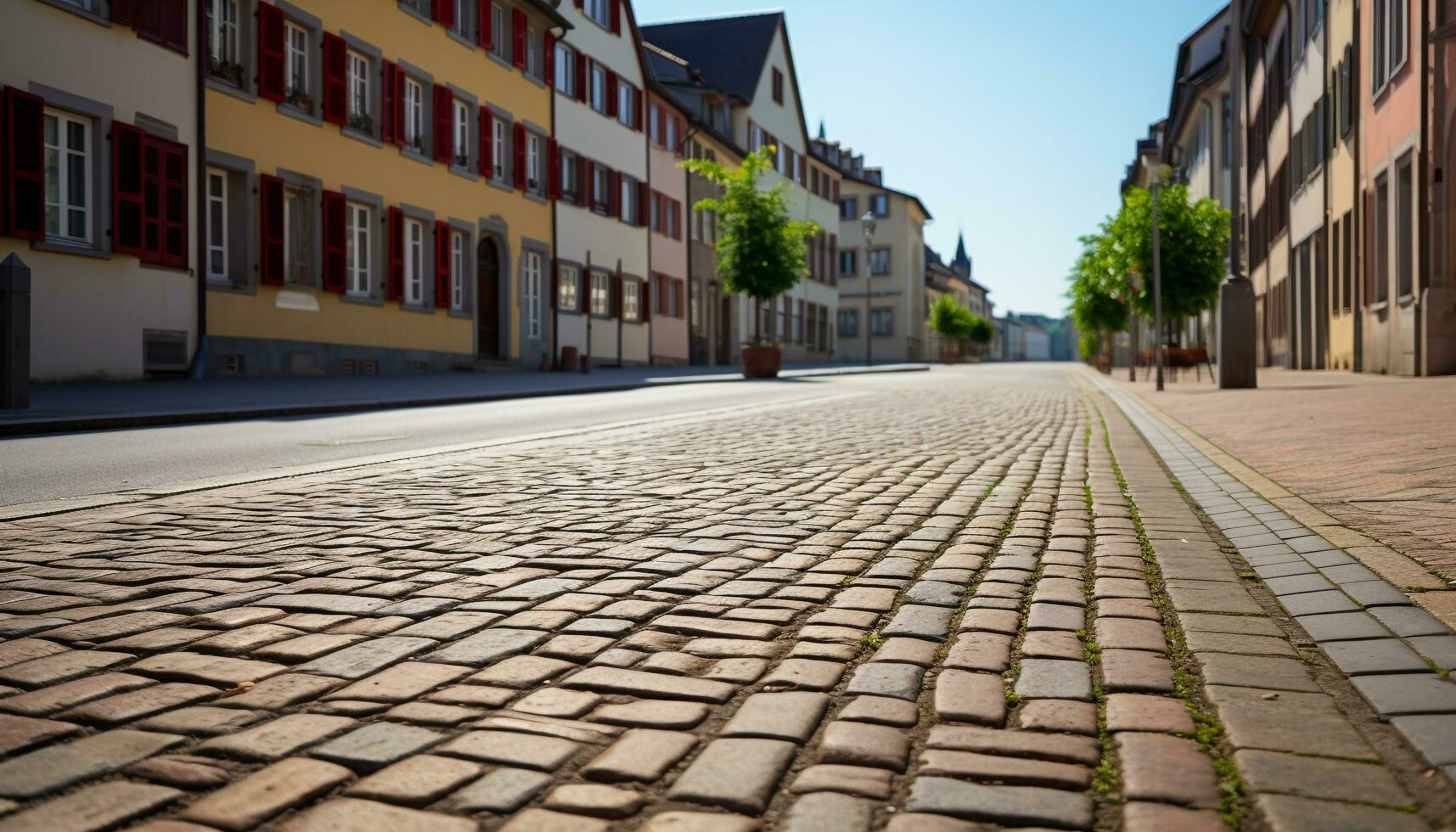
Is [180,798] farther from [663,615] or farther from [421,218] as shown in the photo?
[421,218]

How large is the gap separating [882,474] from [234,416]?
25.9 ft

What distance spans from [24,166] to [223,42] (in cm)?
552

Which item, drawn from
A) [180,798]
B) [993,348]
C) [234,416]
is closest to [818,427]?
[234,416]

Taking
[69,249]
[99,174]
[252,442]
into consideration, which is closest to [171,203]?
[99,174]

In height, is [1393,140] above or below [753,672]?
above

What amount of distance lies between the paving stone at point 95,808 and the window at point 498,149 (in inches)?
1124

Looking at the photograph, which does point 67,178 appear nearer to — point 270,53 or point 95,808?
point 270,53

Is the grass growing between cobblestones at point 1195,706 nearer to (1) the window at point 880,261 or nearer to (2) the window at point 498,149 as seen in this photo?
(2) the window at point 498,149

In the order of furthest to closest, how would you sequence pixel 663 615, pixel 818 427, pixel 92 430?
pixel 818 427, pixel 92 430, pixel 663 615

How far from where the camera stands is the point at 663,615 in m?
4.00

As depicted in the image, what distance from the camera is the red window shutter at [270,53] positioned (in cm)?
2117

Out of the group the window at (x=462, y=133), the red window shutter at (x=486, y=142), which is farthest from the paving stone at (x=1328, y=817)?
the red window shutter at (x=486, y=142)

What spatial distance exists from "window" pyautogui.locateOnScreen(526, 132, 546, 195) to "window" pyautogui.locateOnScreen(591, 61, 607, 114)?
4.12 m

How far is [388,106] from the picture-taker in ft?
83.3
